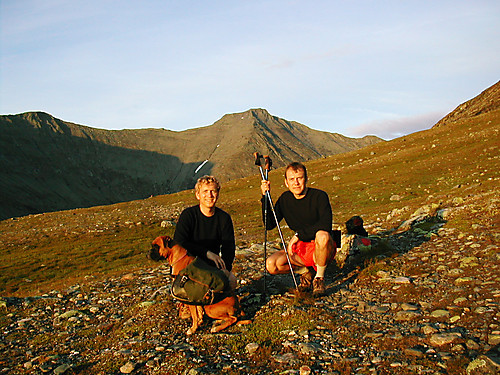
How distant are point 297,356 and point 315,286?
3.09 m

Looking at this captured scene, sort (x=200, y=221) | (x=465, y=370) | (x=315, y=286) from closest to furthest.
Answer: (x=465, y=370) < (x=200, y=221) < (x=315, y=286)

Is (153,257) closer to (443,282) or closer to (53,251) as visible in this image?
(443,282)

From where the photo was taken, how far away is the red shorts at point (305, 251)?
392 inches

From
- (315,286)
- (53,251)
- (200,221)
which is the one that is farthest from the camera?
(53,251)

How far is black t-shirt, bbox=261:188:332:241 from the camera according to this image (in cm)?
949

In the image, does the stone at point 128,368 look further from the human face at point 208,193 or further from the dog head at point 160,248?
the human face at point 208,193

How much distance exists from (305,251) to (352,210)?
A: 25293 mm

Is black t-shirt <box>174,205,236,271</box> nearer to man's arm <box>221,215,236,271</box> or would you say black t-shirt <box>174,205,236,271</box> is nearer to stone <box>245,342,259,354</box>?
man's arm <box>221,215,236,271</box>

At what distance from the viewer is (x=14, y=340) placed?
9.27 metres

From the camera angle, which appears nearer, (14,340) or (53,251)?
(14,340)

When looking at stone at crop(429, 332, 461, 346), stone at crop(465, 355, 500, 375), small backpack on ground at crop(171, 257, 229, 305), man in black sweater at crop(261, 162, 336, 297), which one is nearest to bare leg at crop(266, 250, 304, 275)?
man in black sweater at crop(261, 162, 336, 297)

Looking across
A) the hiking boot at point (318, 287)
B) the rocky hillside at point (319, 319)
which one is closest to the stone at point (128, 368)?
the rocky hillside at point (319, 319)

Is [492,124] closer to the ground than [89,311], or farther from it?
farther from it

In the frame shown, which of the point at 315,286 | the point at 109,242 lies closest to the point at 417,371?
the point at 315,286
